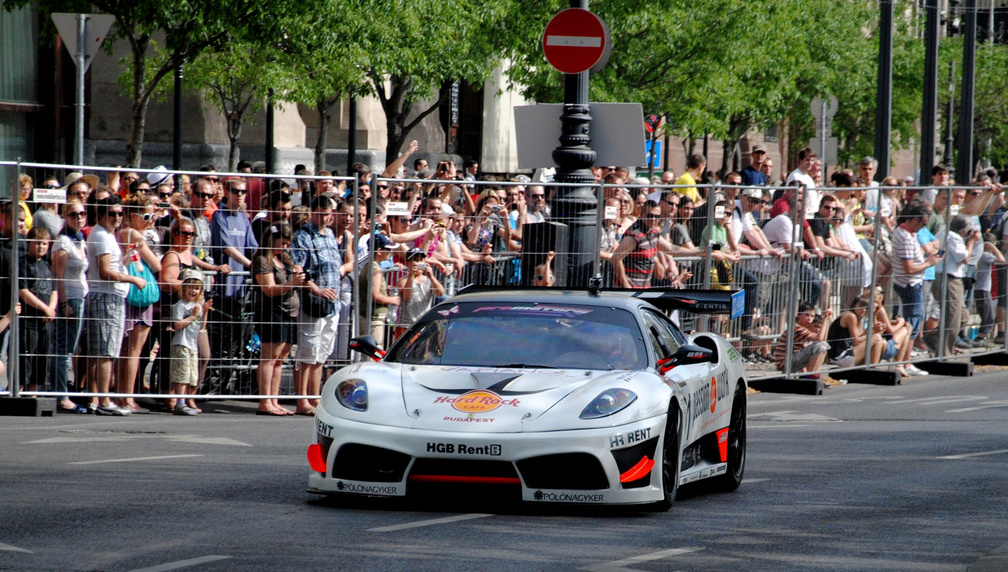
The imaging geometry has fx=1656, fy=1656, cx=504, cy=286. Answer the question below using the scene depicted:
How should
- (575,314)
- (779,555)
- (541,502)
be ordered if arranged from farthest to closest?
1. (575,314)
2. (541,502)
3. (779,555)

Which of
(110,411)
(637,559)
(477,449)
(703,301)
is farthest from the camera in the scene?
(110,411)

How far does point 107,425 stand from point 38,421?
1.96 feet

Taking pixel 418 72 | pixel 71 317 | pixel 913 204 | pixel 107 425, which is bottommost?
pixel 107 425

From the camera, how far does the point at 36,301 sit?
13500mm

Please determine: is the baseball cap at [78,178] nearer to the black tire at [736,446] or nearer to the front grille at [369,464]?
the front grille at [369,464]

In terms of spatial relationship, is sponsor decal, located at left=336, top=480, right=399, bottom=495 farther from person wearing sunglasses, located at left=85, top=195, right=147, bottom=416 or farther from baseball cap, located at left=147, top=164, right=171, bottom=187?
person wearing sunglasses, located at left=85, top=195, right=147, bottom=416

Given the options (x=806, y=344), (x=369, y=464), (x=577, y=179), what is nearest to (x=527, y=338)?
(x=369, y=464)

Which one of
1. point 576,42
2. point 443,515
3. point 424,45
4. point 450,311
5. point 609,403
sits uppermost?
point 424,45

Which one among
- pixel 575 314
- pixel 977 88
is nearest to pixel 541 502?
pixel 575 314

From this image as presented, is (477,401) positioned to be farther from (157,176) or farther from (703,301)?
(157,176)

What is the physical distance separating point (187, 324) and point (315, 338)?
3.78 feet

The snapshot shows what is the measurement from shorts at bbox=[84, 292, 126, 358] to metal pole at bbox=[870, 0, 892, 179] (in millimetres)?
16438

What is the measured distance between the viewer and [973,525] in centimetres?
909

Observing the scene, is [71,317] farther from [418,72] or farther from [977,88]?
[977,88]
